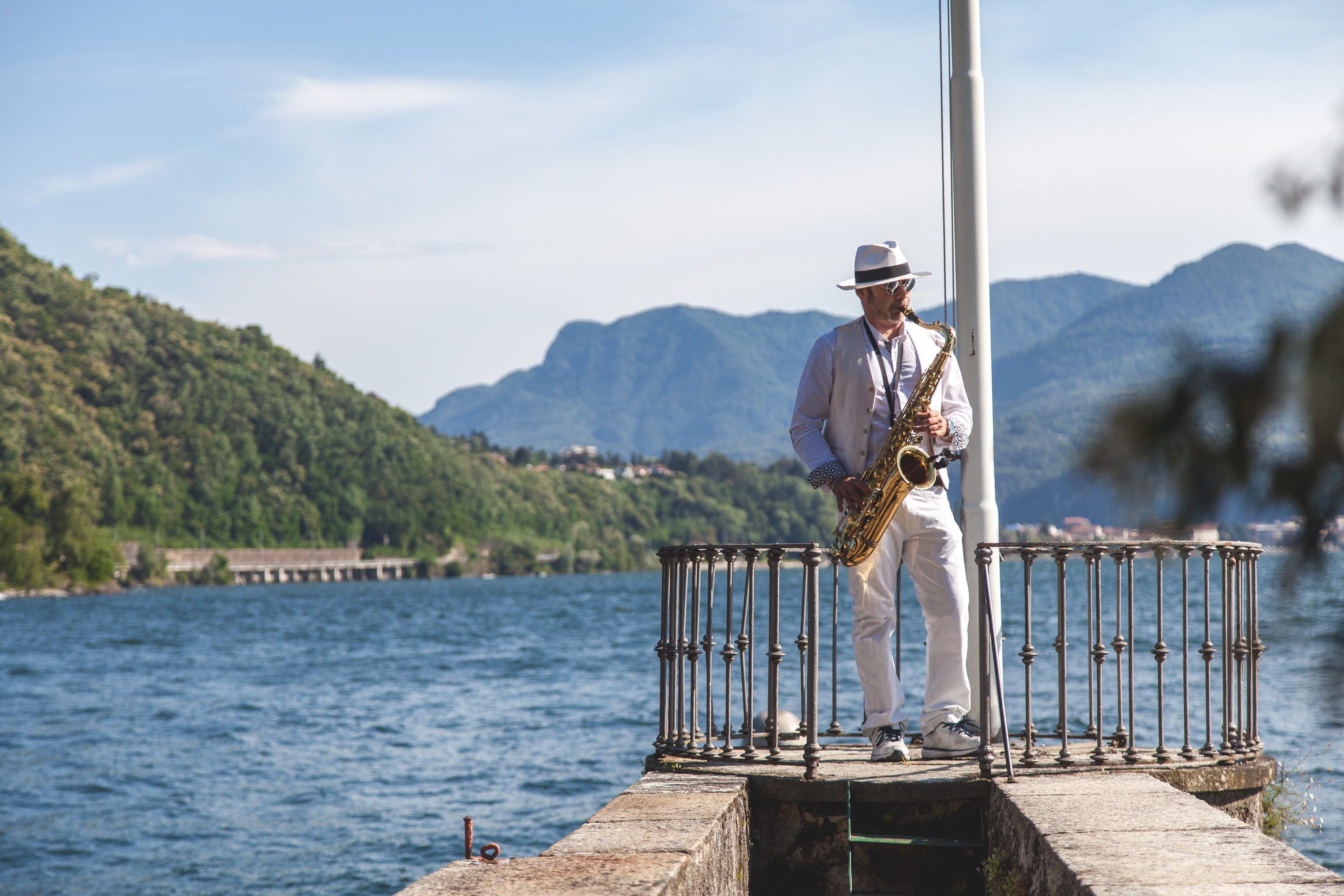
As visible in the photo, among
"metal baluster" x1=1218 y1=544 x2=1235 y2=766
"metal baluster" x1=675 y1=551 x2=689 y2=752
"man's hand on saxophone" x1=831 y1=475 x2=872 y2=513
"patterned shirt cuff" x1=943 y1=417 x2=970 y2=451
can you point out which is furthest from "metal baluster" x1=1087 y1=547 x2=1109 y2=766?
"metal baluster" x1=675 y1=551 x2=689 y2=752

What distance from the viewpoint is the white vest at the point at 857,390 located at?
6250 millimetres

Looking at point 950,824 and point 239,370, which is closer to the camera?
point 950,824

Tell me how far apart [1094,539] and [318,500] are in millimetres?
161061

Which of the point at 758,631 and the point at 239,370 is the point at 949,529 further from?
the point at 239,370

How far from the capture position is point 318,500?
516ft

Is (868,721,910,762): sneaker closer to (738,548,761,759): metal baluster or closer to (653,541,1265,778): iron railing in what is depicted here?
(653,541,1265,778): iron railing

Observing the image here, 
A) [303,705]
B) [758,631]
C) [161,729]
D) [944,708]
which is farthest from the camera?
[758,631]

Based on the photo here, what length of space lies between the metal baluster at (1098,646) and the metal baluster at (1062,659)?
0.39 feet

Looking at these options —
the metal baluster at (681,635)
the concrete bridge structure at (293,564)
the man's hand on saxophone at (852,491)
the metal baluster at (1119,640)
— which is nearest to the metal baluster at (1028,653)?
the metal baluster at (1119,640)

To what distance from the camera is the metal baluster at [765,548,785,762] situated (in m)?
5.74

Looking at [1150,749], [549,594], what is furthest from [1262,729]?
[549,594]

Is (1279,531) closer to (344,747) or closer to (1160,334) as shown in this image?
(1160,334)

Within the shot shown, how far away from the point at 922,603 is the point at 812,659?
0.75 m

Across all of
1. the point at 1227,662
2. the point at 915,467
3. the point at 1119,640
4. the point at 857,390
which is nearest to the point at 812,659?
the point at 915,467
